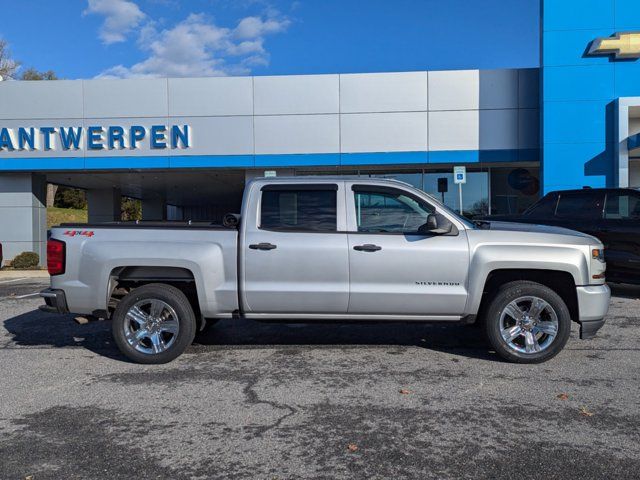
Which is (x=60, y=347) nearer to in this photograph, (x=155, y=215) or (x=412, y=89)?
(x=412, y=89)

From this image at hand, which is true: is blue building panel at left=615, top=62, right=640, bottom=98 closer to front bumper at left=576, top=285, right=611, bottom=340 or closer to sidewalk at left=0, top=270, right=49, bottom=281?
front bumper at left=576, top=285, right=611, bottom=340

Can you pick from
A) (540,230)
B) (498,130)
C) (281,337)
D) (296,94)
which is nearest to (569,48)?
(498,130)

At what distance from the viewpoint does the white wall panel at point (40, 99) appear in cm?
1725

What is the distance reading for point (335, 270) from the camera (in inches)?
215

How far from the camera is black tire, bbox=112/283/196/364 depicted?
218 inches

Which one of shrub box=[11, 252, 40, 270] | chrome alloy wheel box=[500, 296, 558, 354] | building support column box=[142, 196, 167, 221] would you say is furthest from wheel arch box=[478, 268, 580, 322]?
building support column box=[142, 196, 167, 221]

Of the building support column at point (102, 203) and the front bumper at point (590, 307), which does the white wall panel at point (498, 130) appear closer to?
the front bumper at point (590, 307)

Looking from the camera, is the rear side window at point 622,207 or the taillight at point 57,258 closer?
the taillight at point 57,258

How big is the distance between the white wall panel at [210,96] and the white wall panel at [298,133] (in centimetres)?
76

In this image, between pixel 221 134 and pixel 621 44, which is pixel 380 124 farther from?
pixel 621 44

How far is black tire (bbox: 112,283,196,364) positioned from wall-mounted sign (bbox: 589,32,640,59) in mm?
14760

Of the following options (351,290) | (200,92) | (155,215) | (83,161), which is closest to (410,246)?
(351,290)

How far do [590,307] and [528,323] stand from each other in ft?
2.07

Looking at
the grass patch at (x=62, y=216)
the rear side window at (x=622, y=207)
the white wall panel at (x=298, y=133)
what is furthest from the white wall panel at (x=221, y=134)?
the grass patch at (x=62, y=216)
